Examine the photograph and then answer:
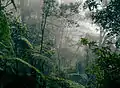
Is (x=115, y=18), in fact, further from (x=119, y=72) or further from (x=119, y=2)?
(x=119, y=72)

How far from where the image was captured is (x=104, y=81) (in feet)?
16.5

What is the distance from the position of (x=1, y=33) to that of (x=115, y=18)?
4.00m

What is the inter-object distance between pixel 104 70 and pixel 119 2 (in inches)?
95.4

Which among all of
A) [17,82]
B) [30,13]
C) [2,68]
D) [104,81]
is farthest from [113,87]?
[30,13]

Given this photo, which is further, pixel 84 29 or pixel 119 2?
pixel 84 29

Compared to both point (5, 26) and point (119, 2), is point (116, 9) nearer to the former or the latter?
point (119, 2)

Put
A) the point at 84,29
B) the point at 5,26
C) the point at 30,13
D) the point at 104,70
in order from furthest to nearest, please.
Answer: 1. the point at 84,29
2. the point at 30,13
3. the point at 104,70
4. the point at 5,26

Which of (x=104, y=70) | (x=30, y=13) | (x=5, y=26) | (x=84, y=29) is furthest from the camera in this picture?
(x=84, y=29)

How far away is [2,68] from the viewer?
4660mm

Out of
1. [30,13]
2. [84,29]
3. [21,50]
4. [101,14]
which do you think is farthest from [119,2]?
[84,29]

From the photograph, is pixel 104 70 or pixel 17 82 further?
pixel 104 70

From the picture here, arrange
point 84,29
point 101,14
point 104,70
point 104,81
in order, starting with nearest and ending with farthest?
point 104,81, point 104,70, point 101,14, point 84,29

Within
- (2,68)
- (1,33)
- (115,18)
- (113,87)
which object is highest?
(115,18)

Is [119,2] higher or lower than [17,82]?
higher
